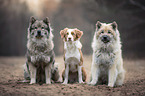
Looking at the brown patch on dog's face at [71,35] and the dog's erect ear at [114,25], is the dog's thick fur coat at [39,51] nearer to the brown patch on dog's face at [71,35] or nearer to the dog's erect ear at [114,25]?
the brown patch on dog's face at [71,35]

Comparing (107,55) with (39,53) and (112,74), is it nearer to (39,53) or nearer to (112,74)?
(112,74)

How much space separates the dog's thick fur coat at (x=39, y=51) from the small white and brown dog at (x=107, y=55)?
1.39 meters

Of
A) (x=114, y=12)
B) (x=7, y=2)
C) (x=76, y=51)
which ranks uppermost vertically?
(x=7, y=2)

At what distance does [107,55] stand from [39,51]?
2007 mm

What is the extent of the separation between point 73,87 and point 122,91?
1299mm

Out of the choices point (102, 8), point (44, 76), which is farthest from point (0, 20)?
point (44, 76)

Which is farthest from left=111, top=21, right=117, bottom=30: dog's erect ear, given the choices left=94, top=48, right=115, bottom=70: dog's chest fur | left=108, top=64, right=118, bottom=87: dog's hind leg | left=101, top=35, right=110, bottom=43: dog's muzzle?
left=108, top=64, right=118, bottom=87: dog's hind leg

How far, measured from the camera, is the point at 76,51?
18.1 ft

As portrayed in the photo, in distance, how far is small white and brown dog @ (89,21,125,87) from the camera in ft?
15.9

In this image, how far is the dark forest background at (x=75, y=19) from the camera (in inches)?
564

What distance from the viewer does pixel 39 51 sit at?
519 cm

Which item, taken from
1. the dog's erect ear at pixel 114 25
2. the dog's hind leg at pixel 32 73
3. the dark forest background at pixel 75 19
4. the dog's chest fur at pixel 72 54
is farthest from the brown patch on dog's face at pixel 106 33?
the dark forest background at pixel 75 19

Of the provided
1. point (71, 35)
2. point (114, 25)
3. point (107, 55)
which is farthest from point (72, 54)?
point (114, 25)

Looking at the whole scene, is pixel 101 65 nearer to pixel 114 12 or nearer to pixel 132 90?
pixel 132 90
